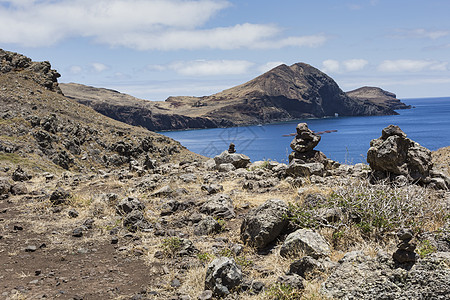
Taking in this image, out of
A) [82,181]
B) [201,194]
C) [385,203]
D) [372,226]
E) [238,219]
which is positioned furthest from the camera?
[82,181]

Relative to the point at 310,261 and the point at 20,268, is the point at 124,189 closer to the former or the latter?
the point at 20,268

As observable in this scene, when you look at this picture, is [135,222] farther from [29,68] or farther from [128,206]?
[29,68]

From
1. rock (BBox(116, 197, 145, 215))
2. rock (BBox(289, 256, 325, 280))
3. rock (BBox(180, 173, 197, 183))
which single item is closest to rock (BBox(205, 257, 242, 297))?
rock (BBox(289, 256, 325, 280))

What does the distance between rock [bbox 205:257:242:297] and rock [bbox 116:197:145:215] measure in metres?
4.93

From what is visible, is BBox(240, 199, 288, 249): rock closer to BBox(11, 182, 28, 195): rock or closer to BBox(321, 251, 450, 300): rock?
BBox(321, 251, 450, 300): rock

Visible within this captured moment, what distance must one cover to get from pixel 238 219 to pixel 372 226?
146 inches

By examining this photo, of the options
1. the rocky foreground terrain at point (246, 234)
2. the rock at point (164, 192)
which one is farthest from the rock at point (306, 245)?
the rock at point (164, 192)

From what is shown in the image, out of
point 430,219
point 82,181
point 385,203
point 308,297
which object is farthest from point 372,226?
point 82,181

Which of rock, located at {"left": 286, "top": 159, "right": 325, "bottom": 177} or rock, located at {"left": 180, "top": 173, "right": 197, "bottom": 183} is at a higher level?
rock, located at {"left": 286, "top": 159, "right": 325, "bottom": 177}

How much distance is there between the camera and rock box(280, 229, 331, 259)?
250 inches

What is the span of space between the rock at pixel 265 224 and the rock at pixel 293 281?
1.83 metres

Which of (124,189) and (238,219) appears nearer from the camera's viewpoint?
(238,219)

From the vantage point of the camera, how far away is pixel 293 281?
5414mm

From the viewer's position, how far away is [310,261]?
578 centimetres
